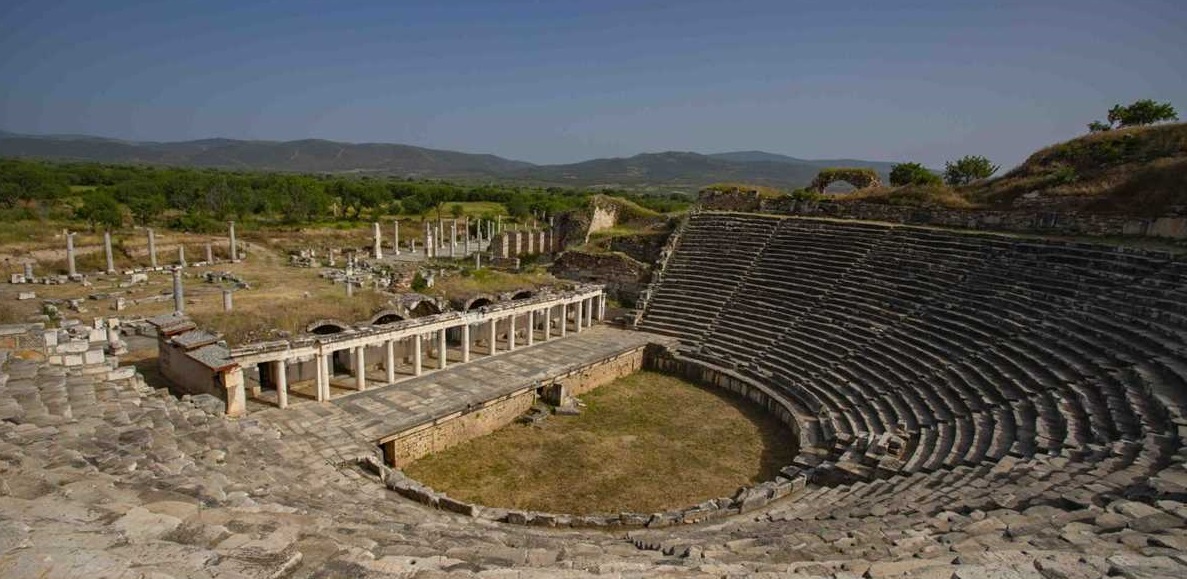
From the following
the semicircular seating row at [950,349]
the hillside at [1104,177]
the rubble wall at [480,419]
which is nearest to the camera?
the semicircular seating row at [950,349]

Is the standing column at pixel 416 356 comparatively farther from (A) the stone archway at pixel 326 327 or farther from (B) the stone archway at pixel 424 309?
(B) the stone archway at pixel 424 309

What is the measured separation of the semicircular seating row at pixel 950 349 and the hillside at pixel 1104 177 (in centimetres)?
570

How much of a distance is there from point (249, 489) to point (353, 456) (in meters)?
4.13

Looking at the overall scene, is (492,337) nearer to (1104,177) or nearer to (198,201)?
(1104,177)

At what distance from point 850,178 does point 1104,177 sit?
1370 centimetres

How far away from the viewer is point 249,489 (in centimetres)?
891

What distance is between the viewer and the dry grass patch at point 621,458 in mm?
13469

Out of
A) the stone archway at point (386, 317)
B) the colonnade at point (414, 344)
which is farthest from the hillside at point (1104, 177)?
the stone archway at point (386, 317)

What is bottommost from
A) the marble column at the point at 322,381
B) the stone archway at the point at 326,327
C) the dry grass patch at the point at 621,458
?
the dry grass patch at the point at 621,458

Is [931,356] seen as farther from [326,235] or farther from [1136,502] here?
[326,235]

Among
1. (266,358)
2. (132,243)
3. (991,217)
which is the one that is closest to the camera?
(266,358)

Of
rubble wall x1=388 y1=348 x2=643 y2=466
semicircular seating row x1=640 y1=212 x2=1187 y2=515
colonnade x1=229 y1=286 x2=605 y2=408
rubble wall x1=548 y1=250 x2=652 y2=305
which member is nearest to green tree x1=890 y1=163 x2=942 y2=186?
semicircular seating row x1=640 y1=212 x2=1187 y2=515

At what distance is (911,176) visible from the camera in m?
37.2

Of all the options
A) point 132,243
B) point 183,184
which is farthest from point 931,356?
point 183,184
